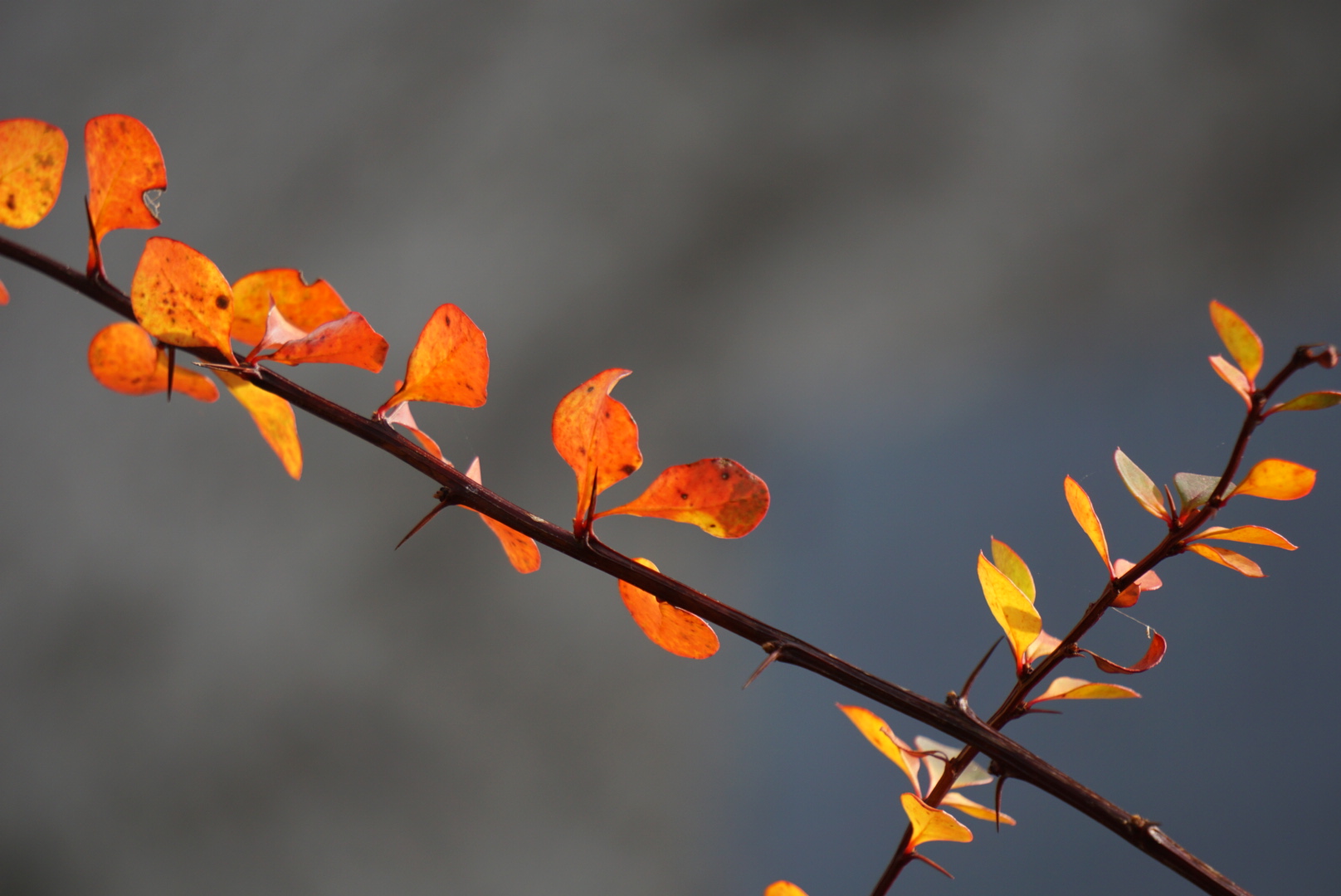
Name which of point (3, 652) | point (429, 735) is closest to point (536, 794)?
point (429, 735)

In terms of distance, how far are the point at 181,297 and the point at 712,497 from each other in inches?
5.4

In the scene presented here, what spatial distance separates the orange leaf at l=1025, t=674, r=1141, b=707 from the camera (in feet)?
0.58

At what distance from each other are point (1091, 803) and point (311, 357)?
222 mm

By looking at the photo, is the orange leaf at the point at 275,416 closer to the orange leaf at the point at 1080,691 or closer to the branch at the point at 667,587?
the branch at the point at 667,587

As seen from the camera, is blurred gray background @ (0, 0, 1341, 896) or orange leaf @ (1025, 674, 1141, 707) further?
blurred gray background @ (0, 0, 1341, 896)

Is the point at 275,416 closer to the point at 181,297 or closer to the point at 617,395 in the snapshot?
the point at 181,297

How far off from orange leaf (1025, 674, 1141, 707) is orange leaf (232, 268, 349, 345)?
231 mm

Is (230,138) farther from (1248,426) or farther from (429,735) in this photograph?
(1248,426)

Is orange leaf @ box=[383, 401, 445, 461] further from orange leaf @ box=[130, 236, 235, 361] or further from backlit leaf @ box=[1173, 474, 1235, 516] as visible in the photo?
backlit leaf @ box=[1173, 474, 1235, 516]

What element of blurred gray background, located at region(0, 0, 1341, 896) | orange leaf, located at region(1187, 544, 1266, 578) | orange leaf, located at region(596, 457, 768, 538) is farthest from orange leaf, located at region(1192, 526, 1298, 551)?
blurred gray background, located at region(0, 0, 1341, 896)

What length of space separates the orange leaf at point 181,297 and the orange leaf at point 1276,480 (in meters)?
0.25

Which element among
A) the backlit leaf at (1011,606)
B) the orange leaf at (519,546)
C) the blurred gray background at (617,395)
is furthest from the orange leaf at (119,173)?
the blurred gray background at (617,395)

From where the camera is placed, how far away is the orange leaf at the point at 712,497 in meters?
0.17

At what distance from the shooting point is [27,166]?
18cm
